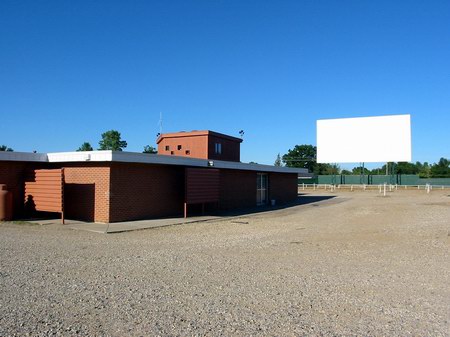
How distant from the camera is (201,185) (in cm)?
1908

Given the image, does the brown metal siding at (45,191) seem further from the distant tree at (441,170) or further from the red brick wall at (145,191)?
the distant tree at (441,170)

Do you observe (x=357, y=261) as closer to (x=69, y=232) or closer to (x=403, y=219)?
(x=69, y=232)

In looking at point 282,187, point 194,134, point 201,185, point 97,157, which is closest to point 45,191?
point 97,157

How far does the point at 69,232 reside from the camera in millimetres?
13023

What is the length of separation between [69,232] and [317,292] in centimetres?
918

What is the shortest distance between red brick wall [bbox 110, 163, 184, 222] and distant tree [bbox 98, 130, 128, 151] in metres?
54.7

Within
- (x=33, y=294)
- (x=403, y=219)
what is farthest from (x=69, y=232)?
(x=403, y=219)

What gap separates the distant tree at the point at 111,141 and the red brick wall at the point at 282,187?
147 feet

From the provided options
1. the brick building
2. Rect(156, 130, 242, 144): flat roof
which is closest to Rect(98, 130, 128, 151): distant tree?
Rect(156, 130, 242, 144): flat roof

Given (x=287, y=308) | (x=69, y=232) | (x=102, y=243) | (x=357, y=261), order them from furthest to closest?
1. (x=69, y=232)
2. (x=102, y=243)
3. (x=357, y=261)
4. (x=287, y=308)

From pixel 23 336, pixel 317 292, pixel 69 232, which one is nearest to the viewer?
pixel 23 336

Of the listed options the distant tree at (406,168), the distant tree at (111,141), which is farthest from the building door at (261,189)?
the distant tree at (406,168)

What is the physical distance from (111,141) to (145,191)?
187 feet

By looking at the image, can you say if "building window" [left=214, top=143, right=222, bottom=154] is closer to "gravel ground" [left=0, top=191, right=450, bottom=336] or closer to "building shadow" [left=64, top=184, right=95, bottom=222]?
"building shadow" [left=64, top=184, right=95, bottom=222]
